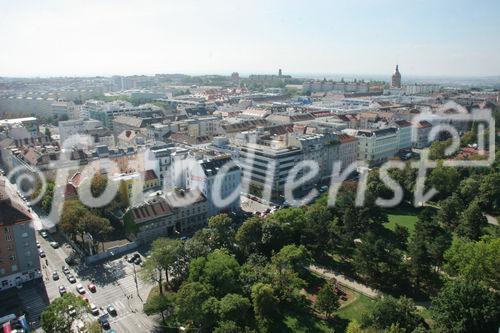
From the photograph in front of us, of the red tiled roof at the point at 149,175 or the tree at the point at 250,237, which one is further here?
the red tiled roof at the point at 149,175

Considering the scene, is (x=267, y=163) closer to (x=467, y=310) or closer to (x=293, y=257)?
(x=293, y=257)

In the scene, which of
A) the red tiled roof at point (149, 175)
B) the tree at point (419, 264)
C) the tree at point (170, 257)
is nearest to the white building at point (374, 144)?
the red tiled roof at point (149, 175)

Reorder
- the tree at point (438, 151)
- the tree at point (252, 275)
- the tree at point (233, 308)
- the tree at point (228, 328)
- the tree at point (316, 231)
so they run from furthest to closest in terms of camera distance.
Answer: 1. the tree at point (438, 151)
2. the tree at point (316, 231)
3. the tree at point (252, 275)
4. the tree at point (233, 308)
5. the tree at point (228, 328)

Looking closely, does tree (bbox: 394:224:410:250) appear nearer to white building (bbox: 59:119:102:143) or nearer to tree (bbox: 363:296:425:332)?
tree (bbox: 363:296:425:332)

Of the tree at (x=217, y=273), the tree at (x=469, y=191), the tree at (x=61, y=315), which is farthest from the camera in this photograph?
the tree at (x=469, y=191)

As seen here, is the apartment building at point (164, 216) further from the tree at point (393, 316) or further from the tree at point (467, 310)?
the tree at point (467, 310)

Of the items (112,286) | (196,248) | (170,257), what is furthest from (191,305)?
(112,286)
